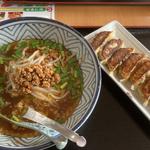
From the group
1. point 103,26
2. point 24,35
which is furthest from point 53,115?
point 103,26

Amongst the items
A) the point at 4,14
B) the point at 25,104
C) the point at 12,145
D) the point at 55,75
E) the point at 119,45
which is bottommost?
the point at 12,145

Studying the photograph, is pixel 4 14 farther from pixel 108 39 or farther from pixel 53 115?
pixel 53 115

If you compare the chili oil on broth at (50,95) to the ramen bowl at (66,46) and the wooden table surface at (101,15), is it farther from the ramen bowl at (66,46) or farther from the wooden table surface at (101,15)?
the wooden table surface at (101,15)

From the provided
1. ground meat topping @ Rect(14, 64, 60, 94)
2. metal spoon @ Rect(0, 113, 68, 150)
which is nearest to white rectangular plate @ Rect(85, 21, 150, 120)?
ground meat topping @ Rect(14, 64, 60, 94)

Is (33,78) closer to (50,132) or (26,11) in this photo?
(50,132)

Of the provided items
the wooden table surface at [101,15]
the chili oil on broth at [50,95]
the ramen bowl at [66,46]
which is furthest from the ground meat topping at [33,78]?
the wooden table surface at [101,15]

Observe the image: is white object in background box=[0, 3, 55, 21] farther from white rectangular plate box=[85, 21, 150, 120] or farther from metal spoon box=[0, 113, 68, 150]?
metal spoon box=[0, 113, 68, 150]
